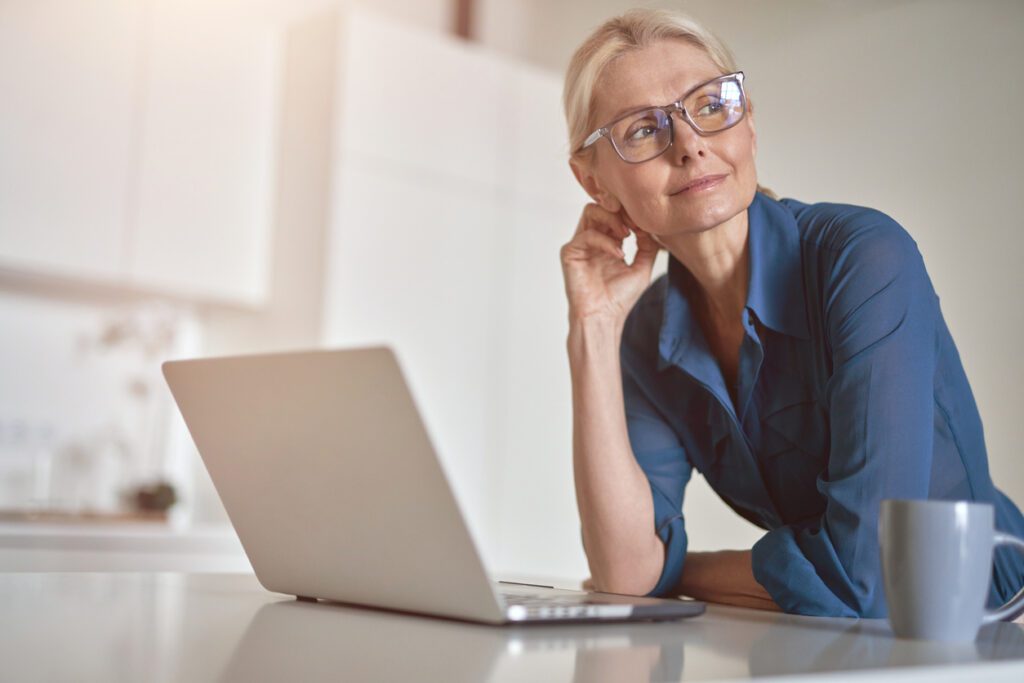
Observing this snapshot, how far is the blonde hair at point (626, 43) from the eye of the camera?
4.72ft

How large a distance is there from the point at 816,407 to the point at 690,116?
1.24 feet

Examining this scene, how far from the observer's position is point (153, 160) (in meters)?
3.44

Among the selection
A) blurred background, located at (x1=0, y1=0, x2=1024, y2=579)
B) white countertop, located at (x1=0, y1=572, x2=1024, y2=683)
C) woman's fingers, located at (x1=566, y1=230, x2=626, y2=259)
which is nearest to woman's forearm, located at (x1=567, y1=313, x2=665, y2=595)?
woman's fingers, located at (x1=566, y1=230, x2=626, y2=259)

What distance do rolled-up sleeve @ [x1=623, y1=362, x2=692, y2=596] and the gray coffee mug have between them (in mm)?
632

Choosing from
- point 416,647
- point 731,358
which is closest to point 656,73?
point 731,358

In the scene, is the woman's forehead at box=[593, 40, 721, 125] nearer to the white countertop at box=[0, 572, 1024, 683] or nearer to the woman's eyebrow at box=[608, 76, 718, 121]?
the woman's eyebrow at box=[608, 76, 718, 121]

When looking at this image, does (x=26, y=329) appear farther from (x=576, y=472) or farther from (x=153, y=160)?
(x=576, y=472)

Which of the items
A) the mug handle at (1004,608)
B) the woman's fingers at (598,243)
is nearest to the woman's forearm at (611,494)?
the woman's fingers at (598,243)

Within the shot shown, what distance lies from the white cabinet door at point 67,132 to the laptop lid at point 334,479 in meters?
2.49

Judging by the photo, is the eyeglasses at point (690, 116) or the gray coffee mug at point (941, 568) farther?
the eyeglasses at point (690, 116)

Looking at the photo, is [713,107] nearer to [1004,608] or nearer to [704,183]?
[704,183]

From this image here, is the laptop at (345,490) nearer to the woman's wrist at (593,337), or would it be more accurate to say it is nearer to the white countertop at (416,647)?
the white countertop at (416,647)

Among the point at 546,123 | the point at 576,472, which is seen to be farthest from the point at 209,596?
the point at 546,123

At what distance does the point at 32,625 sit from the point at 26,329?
304 centimetres
